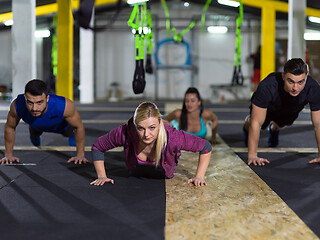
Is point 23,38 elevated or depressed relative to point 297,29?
depressed

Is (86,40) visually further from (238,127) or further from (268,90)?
(268,90)

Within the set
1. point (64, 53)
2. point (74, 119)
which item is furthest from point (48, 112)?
point (64, 53)

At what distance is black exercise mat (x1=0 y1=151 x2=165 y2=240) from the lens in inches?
69.9

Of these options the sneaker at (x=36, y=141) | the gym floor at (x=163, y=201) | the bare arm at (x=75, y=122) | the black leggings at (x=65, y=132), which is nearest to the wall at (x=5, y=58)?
the sneaker at (x=36, y=141)

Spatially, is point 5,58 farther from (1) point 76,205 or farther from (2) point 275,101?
(1) point 76,205

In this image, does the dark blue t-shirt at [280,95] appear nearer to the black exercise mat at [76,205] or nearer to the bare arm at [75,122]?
the black exercise mat at [76,205]

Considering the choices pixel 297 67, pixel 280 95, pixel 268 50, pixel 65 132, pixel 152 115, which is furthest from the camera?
pixel 268 50

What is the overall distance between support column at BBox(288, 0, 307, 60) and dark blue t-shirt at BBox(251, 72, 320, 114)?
4397 mm

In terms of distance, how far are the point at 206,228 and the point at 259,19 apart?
13.7 meters

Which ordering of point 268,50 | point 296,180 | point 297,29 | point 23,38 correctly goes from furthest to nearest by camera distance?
point 268,50
point 297,29
point 23,38
point 296,180

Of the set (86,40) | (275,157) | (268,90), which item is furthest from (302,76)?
(86,40)

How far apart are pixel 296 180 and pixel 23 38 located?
513 cm

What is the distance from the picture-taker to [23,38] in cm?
641

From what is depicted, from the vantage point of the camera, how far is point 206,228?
182 cm
